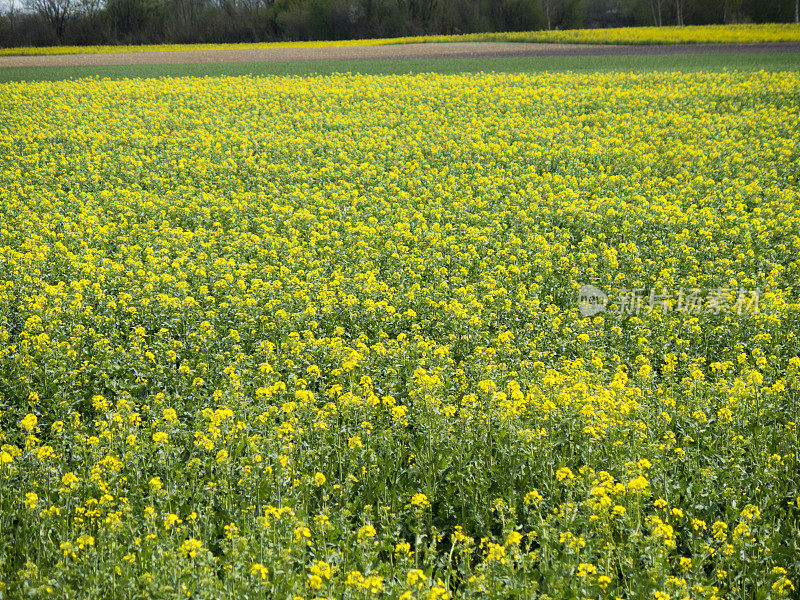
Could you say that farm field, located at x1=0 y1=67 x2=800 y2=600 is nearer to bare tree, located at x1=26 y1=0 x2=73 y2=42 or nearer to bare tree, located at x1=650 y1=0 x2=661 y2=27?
bare tree, located at x1=650 y1=0 x2=661 y2=27

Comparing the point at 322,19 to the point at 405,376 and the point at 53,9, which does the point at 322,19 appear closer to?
the point at 53,9

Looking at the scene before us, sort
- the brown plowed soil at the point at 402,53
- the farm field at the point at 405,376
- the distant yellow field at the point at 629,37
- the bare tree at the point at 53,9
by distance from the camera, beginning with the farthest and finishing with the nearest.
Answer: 1. the bare tree at the point at 53,9
2. the distant yellow field at the point at 629,37
3. the brown plowed soil at the point at 402,53
4. the farm field at the point at 405,376

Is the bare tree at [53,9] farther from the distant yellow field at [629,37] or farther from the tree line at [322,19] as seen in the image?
the distant yellow field at [629,37]

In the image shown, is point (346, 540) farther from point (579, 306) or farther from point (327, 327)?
point (579, 306)

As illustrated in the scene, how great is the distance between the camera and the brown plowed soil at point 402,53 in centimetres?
4456

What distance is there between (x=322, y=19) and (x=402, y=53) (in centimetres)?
3075

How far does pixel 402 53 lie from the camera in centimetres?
5006

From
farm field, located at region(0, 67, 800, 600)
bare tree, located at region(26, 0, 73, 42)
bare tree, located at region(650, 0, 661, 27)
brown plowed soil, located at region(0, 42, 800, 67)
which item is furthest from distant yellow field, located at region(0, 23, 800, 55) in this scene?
farm field, located at region(0, 67, 800, 600)

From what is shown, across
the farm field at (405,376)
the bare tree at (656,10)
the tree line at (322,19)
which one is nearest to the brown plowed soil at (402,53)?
the tree line at (322,19)

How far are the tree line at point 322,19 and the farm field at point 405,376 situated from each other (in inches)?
2503

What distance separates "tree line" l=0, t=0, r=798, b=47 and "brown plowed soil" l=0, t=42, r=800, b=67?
20462 millimetres

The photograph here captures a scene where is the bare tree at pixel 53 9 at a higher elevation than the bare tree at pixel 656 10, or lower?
higher

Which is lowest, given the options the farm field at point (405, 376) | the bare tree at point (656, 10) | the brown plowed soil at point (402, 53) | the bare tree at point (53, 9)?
the farm field at point (405, 376)

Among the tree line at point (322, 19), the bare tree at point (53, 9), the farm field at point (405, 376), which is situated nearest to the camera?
the farm field at point (405, 376)
